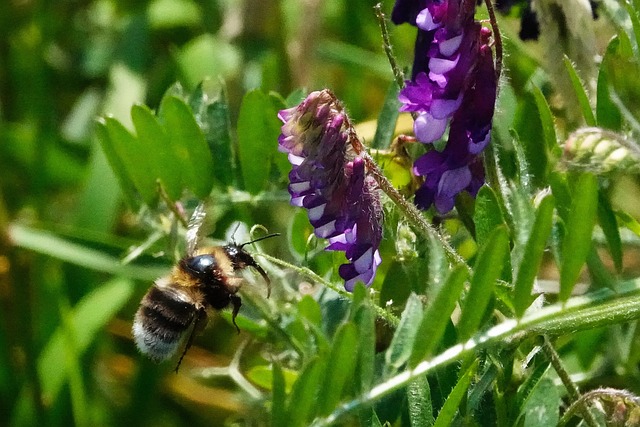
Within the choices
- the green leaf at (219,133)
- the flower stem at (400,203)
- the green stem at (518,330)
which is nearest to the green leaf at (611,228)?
the green stem at (518,330)

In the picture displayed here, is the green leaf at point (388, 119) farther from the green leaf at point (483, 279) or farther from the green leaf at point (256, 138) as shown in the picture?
the green leaf at point (483, 279)

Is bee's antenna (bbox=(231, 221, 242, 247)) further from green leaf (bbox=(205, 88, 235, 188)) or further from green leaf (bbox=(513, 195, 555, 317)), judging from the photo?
green leaf (bbox=(513, 195, 555, 317))

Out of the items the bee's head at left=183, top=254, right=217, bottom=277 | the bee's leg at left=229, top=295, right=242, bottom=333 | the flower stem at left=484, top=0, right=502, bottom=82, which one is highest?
the flower stem at left=484, top=0, right=502, bottom=82

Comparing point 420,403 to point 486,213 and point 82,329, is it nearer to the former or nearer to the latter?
point 486,213

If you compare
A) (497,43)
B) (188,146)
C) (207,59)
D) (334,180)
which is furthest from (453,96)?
(207,59)

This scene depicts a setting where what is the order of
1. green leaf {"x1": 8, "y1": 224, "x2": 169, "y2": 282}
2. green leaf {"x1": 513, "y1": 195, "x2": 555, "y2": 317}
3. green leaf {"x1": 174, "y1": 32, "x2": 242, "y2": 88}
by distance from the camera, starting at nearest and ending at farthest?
green leaf {"x1": 513, "y1": 195, "x2": 555, "y2": 317} → green leaf {"x1": 8, "y1": 224, "x2": 169, "y2": 282} → green leaf {"x1": 174, "y1": 32, "x2": 242, "y2": 88}

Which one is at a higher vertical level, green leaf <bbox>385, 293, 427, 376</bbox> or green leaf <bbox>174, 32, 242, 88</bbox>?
green leaf <bbox>385, 293, 427, 376</bbox>

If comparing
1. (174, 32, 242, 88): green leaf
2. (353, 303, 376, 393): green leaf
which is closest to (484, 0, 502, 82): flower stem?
(353, 303, 376, 393): green leaf
